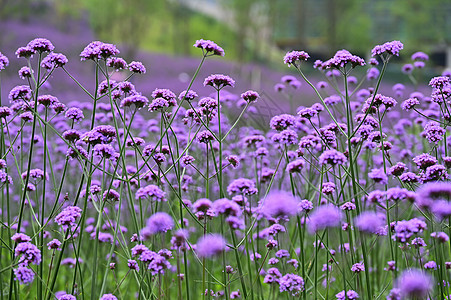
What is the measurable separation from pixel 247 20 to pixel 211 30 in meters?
14.3

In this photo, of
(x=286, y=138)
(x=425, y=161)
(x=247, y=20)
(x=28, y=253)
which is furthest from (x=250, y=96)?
(x=247, y=20)

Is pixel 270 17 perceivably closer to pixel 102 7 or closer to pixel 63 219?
pixel 102 7

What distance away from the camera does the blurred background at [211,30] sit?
19656mm

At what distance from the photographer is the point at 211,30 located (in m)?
41.2

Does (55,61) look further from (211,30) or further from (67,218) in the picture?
(211,30)

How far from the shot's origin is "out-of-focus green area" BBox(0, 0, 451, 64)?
2234cm

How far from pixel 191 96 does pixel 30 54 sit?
812 millimetres

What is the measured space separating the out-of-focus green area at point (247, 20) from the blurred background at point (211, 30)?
0.05 m

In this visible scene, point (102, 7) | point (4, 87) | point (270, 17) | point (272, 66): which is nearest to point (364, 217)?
point (4, 87)

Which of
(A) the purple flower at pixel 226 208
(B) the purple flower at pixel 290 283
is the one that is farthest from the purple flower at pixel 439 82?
(A) the purple flower at pixel 226 208

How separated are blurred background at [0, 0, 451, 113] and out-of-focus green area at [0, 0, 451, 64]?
0.16 ft

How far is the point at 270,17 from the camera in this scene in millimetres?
28125

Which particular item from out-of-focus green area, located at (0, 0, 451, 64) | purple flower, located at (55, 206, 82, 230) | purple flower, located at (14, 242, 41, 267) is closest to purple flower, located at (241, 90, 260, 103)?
purple flower, located at (55, 206, 82, 230)

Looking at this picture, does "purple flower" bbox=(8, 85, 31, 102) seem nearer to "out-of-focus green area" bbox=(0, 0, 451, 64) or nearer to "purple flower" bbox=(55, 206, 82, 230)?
"purple flower" bbox=(55, 206, 82, 230)
